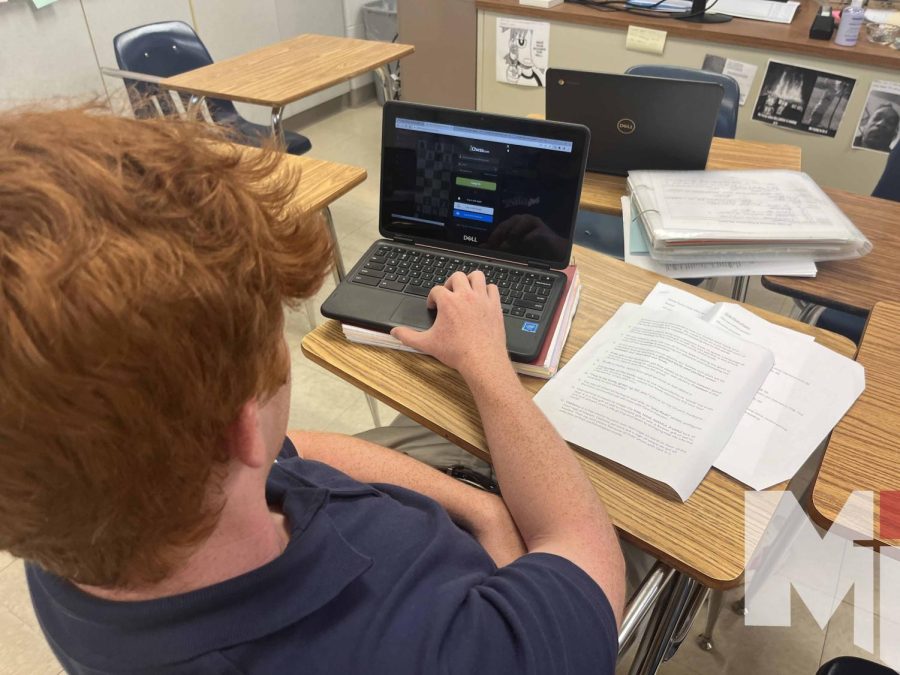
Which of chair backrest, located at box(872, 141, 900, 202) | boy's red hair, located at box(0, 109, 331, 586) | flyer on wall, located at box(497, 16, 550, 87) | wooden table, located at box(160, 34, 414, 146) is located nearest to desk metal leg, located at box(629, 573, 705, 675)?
boy's red hair, located at box(0, 109, 331, 586)

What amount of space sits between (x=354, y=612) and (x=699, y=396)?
0.53m

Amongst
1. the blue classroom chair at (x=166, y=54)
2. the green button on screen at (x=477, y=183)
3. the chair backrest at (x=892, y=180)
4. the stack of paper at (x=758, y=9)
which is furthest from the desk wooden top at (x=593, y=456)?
the stack of paper at (x=758, y=9)

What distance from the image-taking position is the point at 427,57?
312cm

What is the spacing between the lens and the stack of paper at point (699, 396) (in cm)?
77

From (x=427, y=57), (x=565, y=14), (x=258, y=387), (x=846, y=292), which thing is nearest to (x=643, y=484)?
(x=258, y=387)

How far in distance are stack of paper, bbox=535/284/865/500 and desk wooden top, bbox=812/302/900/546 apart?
0.02m

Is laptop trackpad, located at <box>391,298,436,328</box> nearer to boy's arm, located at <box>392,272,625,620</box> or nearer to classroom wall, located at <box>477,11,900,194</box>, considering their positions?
boy's arm, located at <box>392,272,625,620</box>

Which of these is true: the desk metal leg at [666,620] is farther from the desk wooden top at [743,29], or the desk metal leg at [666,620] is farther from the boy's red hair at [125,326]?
the desk wooden top at [743,29]

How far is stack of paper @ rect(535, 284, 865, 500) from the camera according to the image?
768mm

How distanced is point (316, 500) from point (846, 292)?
100 centimetres

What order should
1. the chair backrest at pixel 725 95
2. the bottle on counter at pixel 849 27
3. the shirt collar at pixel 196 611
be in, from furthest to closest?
the bottle on counter at pixel 849 27 → the chair backrest at pixel 725 95 → the shirt collar at pixel 196 611

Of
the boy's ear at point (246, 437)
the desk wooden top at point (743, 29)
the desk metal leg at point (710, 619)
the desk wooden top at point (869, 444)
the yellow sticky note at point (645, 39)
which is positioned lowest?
the desk metal leg at point (710, 619)

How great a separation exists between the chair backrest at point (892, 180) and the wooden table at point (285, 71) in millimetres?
1731

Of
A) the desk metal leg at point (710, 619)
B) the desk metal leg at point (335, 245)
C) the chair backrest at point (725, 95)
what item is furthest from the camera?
the chair backrest at point (725, 95)
